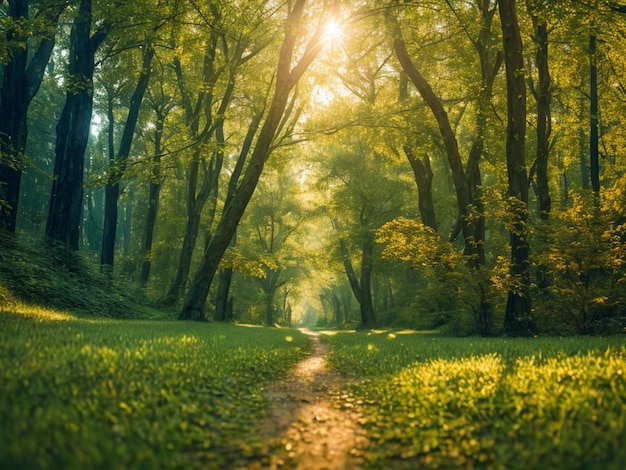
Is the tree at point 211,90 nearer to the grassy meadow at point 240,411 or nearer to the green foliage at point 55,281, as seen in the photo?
the green foliage at point 55,281

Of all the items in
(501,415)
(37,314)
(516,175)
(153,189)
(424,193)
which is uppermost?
(153,189)

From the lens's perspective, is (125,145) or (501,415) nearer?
(501,415)

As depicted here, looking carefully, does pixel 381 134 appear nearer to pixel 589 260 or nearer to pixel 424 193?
pixel 424 193

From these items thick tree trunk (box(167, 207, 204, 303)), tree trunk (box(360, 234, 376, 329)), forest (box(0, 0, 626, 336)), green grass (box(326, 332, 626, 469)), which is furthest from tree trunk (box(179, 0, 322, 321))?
tree trunk (box(360, 234, 376, 329))

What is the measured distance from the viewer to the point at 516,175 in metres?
14.4

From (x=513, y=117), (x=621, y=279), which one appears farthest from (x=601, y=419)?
(x=513, y=117)

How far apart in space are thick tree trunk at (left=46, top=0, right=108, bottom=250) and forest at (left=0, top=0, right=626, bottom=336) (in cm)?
9

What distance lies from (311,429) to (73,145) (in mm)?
19003

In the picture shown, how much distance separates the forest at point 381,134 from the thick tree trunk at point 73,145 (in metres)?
0.09

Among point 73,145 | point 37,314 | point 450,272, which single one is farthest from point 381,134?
point 37,314

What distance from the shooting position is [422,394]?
4656 mm

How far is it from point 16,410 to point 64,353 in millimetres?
1932

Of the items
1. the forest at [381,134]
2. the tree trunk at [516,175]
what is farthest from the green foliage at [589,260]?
the tree trunk at [516,175]

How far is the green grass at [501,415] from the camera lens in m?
2.97
